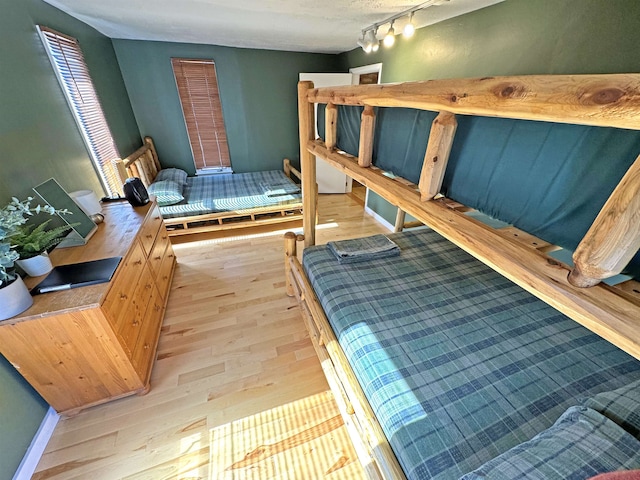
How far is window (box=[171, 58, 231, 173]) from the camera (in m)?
Result: 3.53

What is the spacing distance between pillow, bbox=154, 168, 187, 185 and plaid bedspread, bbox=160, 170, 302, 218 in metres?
0.11

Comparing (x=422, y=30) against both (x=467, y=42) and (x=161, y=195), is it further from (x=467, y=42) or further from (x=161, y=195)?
(x=161, y=195)

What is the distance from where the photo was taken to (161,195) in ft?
9.43

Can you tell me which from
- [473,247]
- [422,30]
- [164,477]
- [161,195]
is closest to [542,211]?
[473,247]

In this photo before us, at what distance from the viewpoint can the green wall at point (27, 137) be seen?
1.19m

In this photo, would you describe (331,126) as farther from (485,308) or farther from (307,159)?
(485,308)

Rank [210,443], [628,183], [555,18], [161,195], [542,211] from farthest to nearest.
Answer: [161,195], [555,18], [210,443], [542,211], [628,183]

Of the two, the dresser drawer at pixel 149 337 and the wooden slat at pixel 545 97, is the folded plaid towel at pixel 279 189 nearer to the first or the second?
the dresser drawer at pixel 149 337

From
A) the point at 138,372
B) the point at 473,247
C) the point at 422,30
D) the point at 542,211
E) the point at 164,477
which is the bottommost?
the point at 164,477

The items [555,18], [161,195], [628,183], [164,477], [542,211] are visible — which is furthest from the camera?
[161,195]

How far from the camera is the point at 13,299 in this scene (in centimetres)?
108

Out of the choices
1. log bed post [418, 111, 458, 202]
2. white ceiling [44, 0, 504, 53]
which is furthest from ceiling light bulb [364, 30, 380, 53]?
log bed post [418, 111, 458, 202]

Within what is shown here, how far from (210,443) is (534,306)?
1885mm

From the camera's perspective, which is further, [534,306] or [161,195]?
[161,195]
